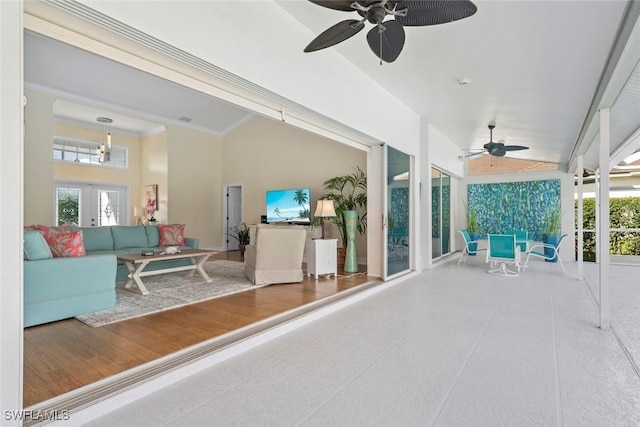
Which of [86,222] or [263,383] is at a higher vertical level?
[86,222]

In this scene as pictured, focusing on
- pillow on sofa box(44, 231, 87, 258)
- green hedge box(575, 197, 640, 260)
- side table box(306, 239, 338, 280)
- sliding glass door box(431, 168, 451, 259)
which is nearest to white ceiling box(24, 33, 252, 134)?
pillow on sofa box(44, 231, 87, 258)

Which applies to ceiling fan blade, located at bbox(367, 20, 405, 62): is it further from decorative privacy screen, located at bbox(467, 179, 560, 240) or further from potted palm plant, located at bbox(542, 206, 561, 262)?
decorative privacy screen, located at bbox(467, 179, 560, 240)

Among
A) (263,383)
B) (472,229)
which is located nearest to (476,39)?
(263,383)

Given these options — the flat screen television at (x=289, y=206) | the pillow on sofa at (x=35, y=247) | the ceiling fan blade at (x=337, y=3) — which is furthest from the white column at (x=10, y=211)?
the flat screen television at (x=289, y=206)

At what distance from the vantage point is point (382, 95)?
500 cm

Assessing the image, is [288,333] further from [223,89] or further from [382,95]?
[382,95]

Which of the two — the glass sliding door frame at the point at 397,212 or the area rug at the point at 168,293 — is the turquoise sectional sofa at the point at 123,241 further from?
the glass sliding door frame at the point at 397,212

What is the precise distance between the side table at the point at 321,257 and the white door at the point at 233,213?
17.0 feet

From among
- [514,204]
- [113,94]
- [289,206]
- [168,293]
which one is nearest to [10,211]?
[168,293]

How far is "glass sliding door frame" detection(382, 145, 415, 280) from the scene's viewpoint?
5199mm

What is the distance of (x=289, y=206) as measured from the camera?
8.11 m

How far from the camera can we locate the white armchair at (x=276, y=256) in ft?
15.6

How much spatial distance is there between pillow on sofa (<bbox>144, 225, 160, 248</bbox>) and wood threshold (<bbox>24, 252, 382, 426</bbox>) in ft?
9.99

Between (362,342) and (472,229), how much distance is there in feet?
24.6
